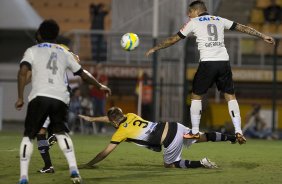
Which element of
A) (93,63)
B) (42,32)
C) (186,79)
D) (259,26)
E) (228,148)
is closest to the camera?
(42,32)

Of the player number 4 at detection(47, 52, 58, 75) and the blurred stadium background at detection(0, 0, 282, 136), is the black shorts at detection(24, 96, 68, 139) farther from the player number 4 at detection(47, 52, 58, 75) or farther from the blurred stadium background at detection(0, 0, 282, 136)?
the blurred stadium background at detection(0, 0, 282, 136)

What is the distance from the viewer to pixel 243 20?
30.1 meters

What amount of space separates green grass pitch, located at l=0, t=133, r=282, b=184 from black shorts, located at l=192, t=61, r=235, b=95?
4.01 feet

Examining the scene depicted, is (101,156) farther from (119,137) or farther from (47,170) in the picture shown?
(47,170)

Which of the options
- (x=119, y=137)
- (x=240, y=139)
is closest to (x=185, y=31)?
(x=240, y=139)

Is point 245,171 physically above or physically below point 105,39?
below

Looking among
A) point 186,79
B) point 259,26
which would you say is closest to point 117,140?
point 186,79

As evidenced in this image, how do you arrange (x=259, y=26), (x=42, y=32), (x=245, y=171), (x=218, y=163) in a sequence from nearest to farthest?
(x=42, y=32), (x=245, y=171), (x=218, y=163), (x=259, y=26)

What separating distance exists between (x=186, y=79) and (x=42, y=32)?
47.5 ft

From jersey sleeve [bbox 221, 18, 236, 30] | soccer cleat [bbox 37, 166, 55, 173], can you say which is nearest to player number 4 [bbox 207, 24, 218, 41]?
jersey sleeve [bbox 221, 18, 236, 30]

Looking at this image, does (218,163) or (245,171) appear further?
(218,163)

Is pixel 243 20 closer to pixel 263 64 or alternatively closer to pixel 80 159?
pixel 263 64

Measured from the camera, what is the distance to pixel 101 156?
40.2 feet

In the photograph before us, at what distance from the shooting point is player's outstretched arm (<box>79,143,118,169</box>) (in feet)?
40.1
